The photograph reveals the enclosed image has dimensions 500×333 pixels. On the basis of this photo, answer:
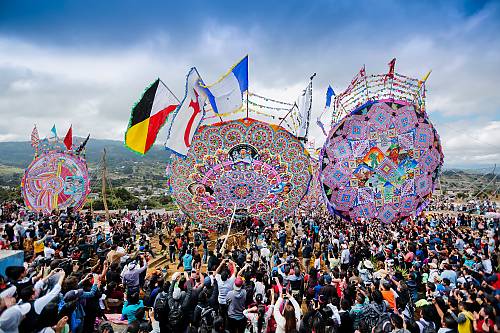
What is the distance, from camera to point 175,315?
4.57 metres

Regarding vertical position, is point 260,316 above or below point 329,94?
below

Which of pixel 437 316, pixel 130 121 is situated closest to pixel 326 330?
pixel 437 316

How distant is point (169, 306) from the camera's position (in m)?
4.68

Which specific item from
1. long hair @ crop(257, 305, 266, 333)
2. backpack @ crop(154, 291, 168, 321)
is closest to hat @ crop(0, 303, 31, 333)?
backpack @ crop(154, 291, 168, 321)

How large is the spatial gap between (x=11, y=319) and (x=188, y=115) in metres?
7.77

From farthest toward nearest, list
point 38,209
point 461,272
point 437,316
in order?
point 38,209 → point 461,272 → point 437,316

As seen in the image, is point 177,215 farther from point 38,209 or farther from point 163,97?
point 163,97

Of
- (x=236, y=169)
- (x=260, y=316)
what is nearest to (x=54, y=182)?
(x=236, y=169)

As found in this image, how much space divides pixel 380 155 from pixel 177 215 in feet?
54.5

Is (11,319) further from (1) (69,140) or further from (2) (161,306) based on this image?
(1) (69,140)

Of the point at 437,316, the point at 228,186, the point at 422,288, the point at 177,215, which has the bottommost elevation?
the point at 177,215

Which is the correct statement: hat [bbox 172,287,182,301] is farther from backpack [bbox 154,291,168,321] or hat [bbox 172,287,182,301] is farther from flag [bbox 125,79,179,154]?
flag [bbox 125,79,179,154]

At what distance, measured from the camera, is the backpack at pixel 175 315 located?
455 centimetres

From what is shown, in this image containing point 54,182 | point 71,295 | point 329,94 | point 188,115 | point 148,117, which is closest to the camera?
point 71,295
